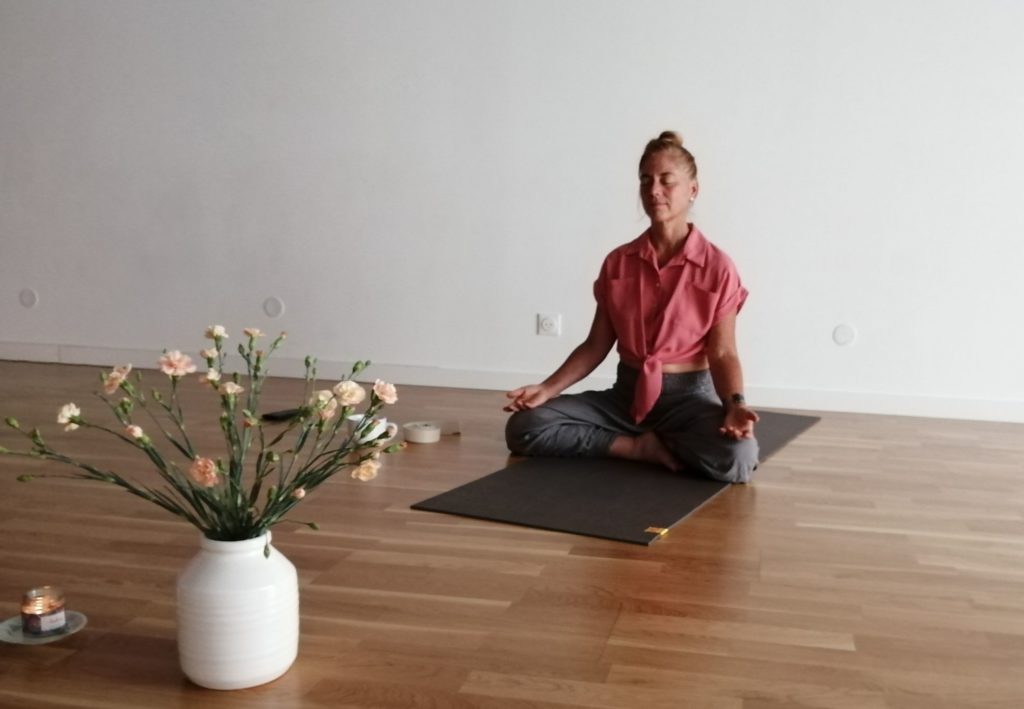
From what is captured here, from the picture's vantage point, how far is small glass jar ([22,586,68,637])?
1794 millimetres

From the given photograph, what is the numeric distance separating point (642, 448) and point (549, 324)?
59.4 inches

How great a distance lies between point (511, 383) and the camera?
15.5ft

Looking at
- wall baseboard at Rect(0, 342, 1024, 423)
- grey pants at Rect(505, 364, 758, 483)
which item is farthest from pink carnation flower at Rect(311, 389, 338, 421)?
wall baseboard at Rect(0, 342, 1024, 423)

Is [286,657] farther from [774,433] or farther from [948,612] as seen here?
[774,433]

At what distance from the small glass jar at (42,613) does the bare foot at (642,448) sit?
1.76 meters

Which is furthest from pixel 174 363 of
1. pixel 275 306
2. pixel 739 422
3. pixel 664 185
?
pixel 275 306

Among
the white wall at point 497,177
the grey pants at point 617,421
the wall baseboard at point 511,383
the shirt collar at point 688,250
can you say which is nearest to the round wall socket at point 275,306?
the white wall at point 497,177

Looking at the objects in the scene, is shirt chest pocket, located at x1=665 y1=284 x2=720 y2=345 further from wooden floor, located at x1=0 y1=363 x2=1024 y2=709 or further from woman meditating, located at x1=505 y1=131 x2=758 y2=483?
wooden floor, located at x1=0 y1=363 x2=1024 y2=709

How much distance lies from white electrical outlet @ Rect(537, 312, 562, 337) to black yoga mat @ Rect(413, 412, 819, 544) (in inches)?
57.3

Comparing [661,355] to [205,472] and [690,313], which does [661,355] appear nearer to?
[690,313]

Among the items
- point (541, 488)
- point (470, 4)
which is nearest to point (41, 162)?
point (470, 4)

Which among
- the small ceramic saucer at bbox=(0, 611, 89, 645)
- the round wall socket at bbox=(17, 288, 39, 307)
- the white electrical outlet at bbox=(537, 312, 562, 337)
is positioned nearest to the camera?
the small ceramic saucer at bbox=(0, 611, 89, 645)

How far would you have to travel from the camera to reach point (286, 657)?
65.5 inches

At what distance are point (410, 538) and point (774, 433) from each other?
1.73m
